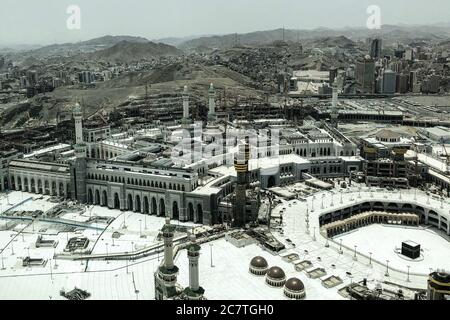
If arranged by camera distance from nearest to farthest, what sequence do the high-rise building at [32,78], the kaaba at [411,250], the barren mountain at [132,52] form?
1. the kaaba at [411,250]
2. the high-rise building at [32,78]
3. the barren mountain at [132,52]

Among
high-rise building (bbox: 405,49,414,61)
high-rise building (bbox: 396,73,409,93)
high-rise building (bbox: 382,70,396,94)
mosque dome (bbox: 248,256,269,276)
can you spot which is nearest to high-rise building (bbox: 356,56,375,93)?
high-rise building (bbox: 382,70,396,94)

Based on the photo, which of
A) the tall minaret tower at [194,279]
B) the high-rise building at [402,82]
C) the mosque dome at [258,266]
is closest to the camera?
the tall minaret tower at [194,279]

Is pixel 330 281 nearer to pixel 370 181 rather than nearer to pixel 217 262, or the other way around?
pixel 217 262

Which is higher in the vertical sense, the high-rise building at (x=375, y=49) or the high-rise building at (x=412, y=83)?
the high-rise building at (x=375, y=49)

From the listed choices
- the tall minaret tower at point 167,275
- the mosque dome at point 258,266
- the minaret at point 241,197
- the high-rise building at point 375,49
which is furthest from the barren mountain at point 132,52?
the tall minaret tower at point 167,275

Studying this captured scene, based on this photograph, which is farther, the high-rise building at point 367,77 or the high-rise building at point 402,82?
the high-rise building at point 367,77

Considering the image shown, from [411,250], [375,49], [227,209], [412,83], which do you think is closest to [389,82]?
[412,83]

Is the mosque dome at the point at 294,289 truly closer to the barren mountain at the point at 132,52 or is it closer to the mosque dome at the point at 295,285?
the mosque dome at the point at 295,285

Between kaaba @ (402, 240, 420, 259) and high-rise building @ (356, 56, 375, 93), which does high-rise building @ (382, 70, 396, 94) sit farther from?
kaaba @ (402, 240, 420, 259)
